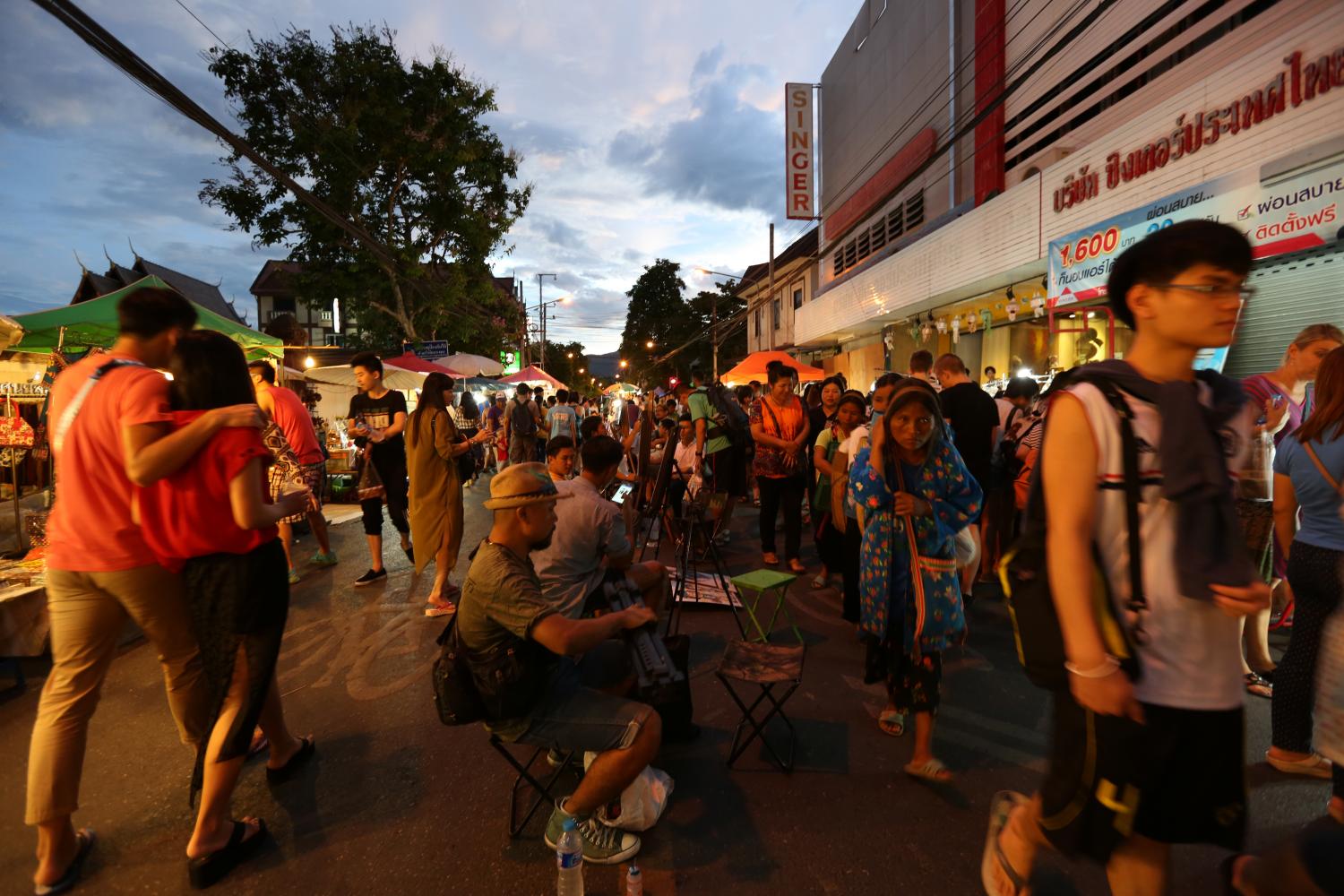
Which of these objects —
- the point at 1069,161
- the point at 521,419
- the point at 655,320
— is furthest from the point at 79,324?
the point at 655,320

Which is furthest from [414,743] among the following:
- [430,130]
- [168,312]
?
[430,130]

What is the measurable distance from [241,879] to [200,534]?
1.32 m

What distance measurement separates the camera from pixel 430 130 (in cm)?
1884

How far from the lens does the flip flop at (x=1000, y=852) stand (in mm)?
1764

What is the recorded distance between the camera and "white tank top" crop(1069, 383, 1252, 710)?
143cm

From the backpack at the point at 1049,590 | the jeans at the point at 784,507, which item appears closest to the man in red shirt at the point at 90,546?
the backpack at the point at 1049,590

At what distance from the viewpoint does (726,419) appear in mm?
6664

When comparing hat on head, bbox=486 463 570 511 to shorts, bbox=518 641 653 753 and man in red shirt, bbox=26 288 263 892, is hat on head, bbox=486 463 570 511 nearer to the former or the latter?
shorts, bbox=518 641 653 753

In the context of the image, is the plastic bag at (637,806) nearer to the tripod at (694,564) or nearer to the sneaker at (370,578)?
the tripod at (694,564)

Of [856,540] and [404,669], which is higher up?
[856,540]

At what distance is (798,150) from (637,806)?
2312 centimetres

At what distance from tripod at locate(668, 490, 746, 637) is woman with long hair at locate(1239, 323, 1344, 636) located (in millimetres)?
3048

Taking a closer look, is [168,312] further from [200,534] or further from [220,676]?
[220,676]

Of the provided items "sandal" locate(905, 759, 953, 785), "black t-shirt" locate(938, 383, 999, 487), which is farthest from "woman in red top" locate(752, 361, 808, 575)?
"sandal" locate(905, 759, 953, 785)
